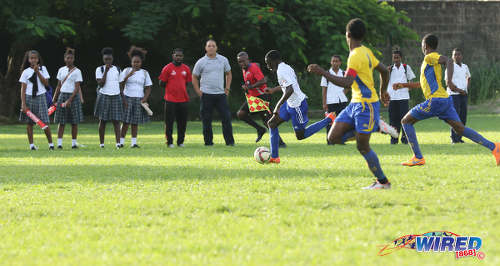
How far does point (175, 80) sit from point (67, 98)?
207 centimetres

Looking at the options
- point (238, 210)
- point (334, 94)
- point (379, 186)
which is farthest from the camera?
point (334, 94)

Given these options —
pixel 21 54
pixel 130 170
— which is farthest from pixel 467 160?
pixel 21 54

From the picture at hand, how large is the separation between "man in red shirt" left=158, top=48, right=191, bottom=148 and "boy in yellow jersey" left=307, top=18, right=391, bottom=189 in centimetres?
733

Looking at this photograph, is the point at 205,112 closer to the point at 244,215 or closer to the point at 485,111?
the point at 244,215

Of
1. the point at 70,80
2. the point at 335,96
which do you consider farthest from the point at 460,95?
the point at 70,80

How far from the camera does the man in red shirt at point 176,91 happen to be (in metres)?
14.9

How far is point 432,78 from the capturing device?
34.2 ft

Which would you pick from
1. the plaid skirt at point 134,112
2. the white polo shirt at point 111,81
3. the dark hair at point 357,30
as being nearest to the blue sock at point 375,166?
the dark hair at point 357,30

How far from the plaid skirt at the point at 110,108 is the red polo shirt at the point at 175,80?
93 cm

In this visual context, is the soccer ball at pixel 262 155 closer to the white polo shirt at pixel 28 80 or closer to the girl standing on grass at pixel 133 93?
the girl standing on grass at pixel 133 93

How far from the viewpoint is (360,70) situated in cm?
778

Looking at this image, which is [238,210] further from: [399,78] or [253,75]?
[399,78]

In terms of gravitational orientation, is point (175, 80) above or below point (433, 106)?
above

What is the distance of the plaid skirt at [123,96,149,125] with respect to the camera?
48.8ft
